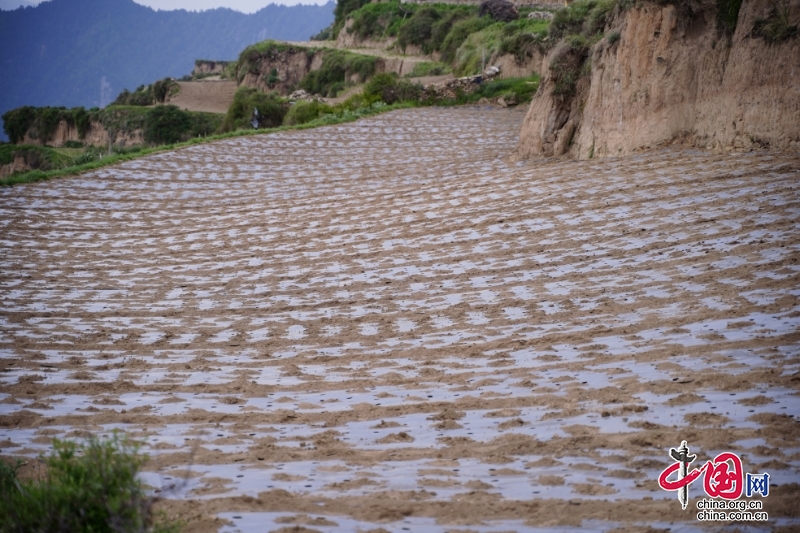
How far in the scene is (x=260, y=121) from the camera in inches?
1516

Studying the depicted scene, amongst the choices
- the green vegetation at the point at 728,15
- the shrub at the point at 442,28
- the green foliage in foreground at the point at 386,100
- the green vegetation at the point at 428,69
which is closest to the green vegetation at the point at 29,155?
the green foliage in foreground at the point at 386,100

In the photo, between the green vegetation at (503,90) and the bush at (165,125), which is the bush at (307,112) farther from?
the bush at (165,125)

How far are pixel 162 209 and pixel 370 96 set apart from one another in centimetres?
1820

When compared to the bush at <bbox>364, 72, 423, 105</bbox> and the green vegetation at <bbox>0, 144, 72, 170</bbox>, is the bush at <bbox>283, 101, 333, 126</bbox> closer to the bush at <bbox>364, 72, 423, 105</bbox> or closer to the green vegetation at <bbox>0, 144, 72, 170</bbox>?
the bush at <bbox>364, 72, 423, 105</bbox>

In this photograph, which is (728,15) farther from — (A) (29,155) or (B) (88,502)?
(A) (29,155)

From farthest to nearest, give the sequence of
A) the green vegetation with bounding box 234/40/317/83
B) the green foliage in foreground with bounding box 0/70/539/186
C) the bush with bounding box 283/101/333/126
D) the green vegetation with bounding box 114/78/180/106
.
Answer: the green vegetation with bounding box 114/78/180/106
the green vegetation with bounding box 234/40/317/83
the bush with bounding box 283/101/333/126
the green foliage in foreground with bounding box 0/70/539/186

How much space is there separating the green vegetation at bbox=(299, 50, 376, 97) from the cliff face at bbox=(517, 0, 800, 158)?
3703 cm

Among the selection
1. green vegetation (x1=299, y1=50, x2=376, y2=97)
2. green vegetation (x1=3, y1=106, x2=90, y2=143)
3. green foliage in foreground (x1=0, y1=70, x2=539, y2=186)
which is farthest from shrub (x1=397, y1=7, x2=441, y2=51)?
green vegetation (x1=3, y1=106, x2=90, y2=143)

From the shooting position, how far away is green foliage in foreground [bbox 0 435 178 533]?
3129 millimetres

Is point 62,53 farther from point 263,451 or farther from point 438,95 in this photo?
point 263,451

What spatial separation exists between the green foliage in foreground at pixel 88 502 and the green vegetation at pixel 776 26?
1132 centimetres

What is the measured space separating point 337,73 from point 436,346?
51.3 metres

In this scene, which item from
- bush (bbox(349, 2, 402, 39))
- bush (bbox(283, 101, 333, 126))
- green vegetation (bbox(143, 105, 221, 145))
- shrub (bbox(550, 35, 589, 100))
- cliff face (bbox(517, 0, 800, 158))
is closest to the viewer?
cliff face (bbox(517, 0, 800, 158))

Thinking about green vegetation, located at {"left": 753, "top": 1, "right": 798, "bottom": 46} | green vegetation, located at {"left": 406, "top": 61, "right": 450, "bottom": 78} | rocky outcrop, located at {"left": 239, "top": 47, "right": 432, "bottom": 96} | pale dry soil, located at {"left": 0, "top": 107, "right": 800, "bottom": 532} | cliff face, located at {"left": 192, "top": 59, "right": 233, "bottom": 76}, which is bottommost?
pale dry soil, located at {"left": 0, "top": 107, "right": 800, "bottom": 532}
